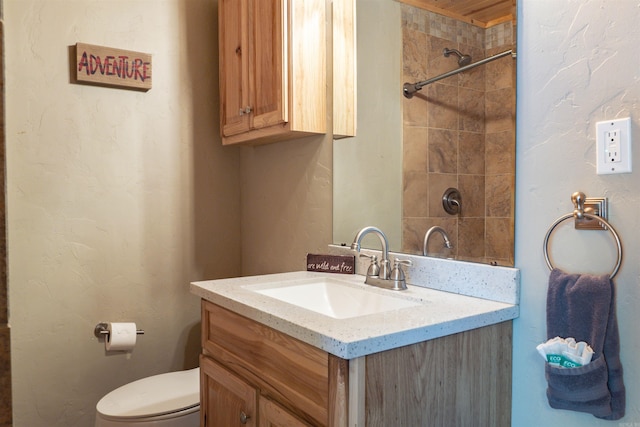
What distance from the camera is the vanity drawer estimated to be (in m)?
1.01

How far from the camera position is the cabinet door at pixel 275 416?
1091 millimetres

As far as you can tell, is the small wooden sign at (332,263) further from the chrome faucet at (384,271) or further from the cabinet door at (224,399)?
the cabinet door at (224,399)

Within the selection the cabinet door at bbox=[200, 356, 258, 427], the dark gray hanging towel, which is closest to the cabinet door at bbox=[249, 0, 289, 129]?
the cabinet door at bbox=[200, 356, 258, 427]

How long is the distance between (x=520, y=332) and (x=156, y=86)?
180cm

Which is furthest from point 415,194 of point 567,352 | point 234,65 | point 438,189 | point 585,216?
point 234,65

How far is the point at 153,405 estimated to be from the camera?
170cm

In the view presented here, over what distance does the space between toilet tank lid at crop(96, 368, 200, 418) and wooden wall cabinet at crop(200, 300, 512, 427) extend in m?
0.45

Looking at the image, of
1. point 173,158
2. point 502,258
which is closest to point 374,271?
point 502,258

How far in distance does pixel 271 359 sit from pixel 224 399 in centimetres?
35

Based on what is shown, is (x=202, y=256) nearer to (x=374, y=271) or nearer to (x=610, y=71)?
(x=374, y=271)

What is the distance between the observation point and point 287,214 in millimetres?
2094

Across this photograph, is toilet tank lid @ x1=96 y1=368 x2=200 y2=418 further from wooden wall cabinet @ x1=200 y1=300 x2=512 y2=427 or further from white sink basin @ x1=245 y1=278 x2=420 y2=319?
white sink basin @ x1=245 y1=278 x2=420 y2=319

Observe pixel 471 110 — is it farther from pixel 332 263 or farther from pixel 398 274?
pixel 332 263

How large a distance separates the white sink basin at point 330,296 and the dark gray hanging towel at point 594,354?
48 cm
